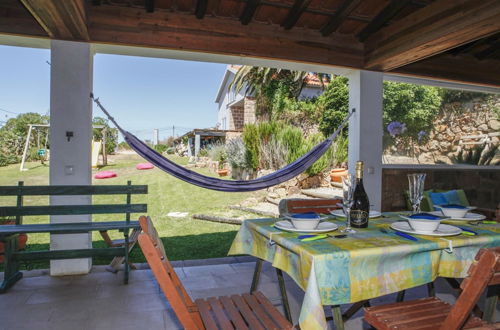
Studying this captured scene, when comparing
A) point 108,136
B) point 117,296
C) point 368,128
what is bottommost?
point 117,296

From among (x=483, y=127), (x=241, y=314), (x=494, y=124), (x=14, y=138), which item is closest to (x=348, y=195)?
(x=241, y=314)

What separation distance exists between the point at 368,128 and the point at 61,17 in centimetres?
269

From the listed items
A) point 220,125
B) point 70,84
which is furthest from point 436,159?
point 220,125

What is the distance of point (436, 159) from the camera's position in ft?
13.3

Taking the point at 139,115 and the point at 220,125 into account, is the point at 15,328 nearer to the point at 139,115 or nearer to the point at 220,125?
the point at 220,125

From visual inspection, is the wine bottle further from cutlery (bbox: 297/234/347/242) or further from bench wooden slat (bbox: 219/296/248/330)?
bench wooden slat (bbox: 219/296/248/330)

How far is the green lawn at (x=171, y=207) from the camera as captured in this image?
346 cm

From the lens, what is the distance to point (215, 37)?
110 inches

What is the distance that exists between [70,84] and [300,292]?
2262mm

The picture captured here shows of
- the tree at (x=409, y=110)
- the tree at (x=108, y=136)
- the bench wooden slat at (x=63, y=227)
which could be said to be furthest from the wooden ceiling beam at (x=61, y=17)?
the tree at (x=108, y=136)

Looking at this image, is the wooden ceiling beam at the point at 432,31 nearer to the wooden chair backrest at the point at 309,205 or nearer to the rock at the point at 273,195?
the wooden chair backrest at the point at 309,205

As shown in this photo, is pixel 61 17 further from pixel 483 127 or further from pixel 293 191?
pixel 483 127

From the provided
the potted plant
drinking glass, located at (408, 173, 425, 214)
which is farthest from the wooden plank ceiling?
the potted plant

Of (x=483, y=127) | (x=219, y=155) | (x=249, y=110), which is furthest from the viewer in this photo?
(x=249, y=110)
